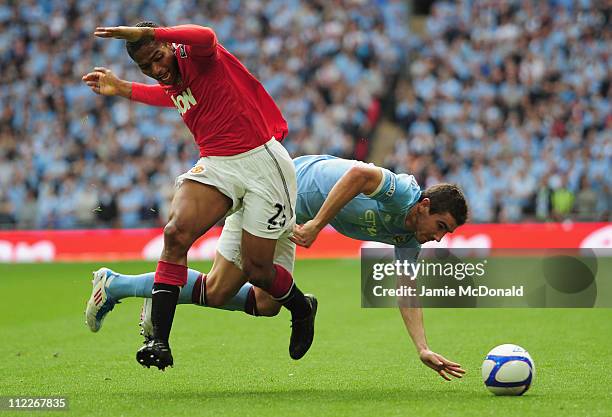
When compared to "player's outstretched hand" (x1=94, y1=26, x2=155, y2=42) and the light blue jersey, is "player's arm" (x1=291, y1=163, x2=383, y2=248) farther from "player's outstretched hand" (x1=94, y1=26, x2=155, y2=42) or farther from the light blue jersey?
"player's outstretched hand" (x1=94, y1=26, x2=155, y2=42)

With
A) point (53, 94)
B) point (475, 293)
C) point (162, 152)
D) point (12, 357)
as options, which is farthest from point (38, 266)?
point (12, 357)

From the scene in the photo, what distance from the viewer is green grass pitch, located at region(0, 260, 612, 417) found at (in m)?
6.09

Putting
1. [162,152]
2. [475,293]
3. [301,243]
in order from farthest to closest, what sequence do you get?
[162,152], [475,293], [301,243]

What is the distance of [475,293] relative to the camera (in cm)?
1436

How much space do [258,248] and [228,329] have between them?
4.10 m

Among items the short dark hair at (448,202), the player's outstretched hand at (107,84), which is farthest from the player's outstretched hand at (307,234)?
the player's outstretched hand at (107,84)

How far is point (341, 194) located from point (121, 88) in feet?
6.83

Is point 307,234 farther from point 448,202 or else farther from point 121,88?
point 121,88

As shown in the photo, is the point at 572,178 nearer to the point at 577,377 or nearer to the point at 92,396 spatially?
the point at 577,377

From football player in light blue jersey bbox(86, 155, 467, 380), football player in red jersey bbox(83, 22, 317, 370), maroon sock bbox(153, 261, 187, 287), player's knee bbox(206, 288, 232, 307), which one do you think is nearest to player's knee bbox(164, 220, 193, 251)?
football player in red jersey bbox(83, 22, 317, 370)

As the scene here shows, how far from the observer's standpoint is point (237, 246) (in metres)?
7.22

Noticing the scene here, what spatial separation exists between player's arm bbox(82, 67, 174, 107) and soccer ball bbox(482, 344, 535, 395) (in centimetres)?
297

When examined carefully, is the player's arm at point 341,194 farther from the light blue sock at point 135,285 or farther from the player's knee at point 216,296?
the light blue sock at point 135,285

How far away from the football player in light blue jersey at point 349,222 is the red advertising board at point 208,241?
9928 millimetres
